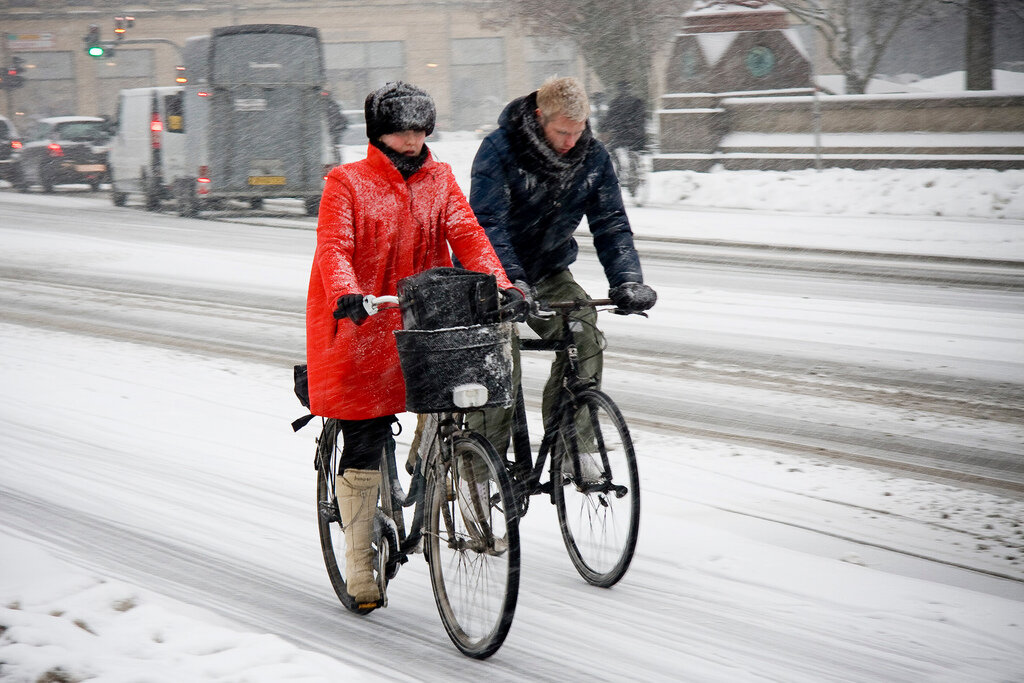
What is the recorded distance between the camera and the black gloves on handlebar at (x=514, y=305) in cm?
346

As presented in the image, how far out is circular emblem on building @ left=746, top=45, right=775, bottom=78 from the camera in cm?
2491

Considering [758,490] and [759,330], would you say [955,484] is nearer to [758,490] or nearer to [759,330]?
[758,490]

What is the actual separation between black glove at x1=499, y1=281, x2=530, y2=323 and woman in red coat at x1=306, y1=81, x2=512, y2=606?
0.05ft

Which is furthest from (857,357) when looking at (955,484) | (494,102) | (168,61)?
(168,61)

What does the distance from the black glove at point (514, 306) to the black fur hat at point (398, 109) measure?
1.89 ft

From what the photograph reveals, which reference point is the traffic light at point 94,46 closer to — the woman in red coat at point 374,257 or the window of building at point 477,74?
the window of building at point 477,74

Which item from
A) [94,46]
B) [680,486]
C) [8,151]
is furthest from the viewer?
[94,46]

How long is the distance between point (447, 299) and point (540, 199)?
1124 mm

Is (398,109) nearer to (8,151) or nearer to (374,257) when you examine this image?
(374,257)

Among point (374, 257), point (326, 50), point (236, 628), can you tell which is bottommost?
point (236, 628)

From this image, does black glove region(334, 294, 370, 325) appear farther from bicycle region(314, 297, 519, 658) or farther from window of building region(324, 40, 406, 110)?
window of building region(324, 40, 406, 110)

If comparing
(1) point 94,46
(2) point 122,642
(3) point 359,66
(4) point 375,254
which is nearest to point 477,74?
(3) point 359,66

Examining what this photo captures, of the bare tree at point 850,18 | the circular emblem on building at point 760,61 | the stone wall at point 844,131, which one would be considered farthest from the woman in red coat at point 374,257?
the circular emblem on building at point 760,61

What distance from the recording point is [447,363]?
132 inches
